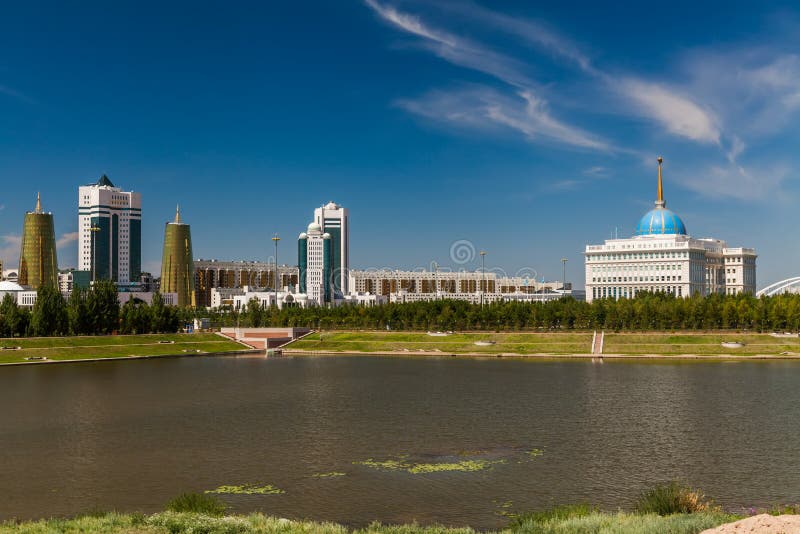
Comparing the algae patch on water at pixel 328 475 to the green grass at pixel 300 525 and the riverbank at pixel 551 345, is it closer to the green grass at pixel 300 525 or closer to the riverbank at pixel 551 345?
the green grass at pixel 300 525

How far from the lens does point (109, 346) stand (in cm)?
10425

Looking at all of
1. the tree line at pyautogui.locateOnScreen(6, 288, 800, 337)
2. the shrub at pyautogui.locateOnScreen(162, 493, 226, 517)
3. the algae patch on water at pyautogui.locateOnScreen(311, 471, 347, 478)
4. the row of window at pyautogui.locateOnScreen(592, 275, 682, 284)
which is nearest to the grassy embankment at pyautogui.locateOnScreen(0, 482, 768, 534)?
the shrub at pyautogui.locateOnScreen(162, 493, 226, 517)

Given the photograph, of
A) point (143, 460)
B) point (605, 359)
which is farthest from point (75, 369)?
point (605, 359)

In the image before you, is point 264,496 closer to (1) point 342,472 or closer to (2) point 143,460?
(1) point 342,472

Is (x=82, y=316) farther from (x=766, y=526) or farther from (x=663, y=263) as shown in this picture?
(x=663, y=263)

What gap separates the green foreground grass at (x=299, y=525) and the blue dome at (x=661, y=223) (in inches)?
5985

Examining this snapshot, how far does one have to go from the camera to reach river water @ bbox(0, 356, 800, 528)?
102ft

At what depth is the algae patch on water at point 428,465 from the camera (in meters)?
35.3

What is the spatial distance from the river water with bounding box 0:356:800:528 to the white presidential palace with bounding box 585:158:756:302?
9056cm

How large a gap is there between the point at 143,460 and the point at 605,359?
223 feet

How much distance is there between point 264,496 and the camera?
103ft

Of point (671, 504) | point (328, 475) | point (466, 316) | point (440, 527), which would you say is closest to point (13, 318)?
point (466, 316)

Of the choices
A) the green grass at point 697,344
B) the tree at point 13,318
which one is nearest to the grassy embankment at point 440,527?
the green grass at point 697,344

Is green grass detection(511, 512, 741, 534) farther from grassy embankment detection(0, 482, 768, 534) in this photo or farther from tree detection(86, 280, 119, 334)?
tree detection(86, 280, 119, 334)
